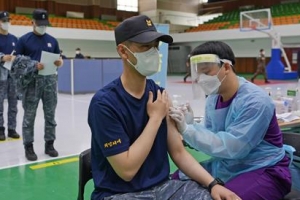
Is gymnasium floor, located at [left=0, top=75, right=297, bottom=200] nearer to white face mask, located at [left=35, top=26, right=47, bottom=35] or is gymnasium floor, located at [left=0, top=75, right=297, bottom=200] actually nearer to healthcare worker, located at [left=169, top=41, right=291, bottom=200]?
healthcare worker, located at [left=169, top=41, right=291, bottom=200]

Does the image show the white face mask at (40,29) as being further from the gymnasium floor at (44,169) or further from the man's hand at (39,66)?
the gymnasium floor at (44,169)

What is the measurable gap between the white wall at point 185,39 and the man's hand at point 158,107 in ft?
51.9

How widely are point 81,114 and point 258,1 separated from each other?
19.0 m

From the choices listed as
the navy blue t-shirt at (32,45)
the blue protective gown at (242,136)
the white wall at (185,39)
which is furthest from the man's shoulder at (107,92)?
the white wall at (185,39)

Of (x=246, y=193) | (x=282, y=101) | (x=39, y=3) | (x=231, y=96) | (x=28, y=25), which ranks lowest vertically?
(x=246, y=193)

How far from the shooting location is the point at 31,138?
3713 millimetres

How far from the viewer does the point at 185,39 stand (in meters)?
21.1

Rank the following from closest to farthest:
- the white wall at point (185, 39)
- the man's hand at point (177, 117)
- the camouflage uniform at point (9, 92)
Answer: the man's hand at point (177, 117)
the camouflage uniform at point (9, 92)
the white wall at point (185, 39)

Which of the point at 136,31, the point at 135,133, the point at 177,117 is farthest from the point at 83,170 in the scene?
the point at 136,31

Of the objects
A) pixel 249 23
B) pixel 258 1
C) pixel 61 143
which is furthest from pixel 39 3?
pixel 61 143

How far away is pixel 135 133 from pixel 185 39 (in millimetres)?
20230

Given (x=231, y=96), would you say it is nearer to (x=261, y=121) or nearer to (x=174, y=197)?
(x=261, y=121)

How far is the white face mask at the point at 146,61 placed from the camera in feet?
4.66

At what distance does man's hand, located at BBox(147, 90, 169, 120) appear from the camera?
4.57 feet
